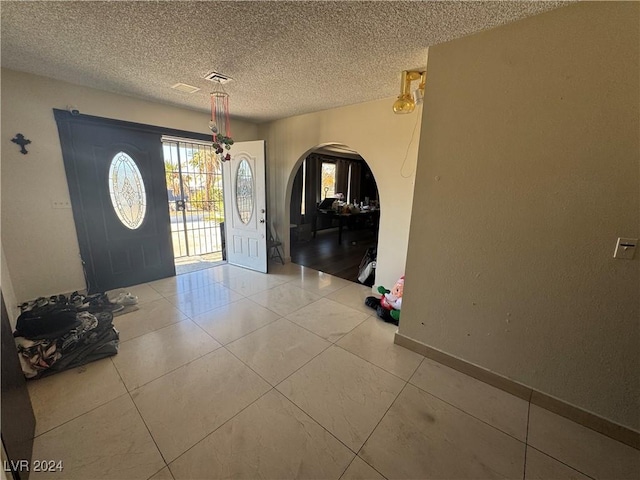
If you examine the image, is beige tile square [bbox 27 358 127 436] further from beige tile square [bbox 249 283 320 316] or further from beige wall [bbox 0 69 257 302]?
beige wall [bbox 0 69 257 302]

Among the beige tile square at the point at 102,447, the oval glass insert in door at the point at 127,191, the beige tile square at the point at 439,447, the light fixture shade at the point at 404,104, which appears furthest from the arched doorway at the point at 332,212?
the beige tile square at the point at 102,447

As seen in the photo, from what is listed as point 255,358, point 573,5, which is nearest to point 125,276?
point 255,358

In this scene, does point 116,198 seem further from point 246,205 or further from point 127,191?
point 246,205

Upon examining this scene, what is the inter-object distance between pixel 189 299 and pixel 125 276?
3.61 ft

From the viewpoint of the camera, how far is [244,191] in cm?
412

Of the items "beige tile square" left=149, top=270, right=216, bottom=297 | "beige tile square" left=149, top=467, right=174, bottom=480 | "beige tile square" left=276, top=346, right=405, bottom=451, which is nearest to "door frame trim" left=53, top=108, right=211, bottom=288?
"beige tile square" left=149, top=270, right=216, bottom=297

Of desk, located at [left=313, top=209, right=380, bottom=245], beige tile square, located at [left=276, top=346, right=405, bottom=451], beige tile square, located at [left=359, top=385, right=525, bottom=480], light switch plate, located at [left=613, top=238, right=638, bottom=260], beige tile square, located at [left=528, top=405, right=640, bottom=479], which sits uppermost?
light switch plate, located at [left=613, top=238, right=638, bottom=260]

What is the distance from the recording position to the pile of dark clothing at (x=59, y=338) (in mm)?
1887

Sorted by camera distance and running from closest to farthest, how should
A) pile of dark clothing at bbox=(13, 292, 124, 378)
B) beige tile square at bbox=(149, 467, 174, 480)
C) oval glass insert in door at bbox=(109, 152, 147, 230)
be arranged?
1. beige tile square at bbox=(149, 467, 174, 480)
2. pile of dark clothing at bbox=(13, 292, 124, 378)
3. oval glass insert in door at bbox=(109, 152, 147, 230)

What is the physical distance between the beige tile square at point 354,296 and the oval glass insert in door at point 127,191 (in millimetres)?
2874

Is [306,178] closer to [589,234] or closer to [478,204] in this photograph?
[478,204]

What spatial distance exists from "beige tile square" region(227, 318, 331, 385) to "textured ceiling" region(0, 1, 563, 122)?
8.04 ft

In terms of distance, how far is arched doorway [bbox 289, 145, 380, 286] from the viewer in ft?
16.9

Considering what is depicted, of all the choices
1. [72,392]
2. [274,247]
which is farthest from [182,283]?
[72,392]
